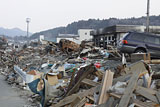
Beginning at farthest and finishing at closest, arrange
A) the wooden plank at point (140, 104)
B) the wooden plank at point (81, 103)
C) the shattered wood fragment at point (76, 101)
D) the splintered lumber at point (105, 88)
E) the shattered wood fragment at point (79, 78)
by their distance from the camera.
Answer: the shattered wood fragment at point (79, 78), the shattered wood fragment at point (76, 101), the wooden plank at point (81, 103), the splintered lumber at point (105, 88), the wooden plank at point (140, 104)

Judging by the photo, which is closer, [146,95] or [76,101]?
[146,95]

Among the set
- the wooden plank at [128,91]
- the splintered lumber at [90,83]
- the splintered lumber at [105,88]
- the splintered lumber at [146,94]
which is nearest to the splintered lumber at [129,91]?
the wooden plank at [128,91]

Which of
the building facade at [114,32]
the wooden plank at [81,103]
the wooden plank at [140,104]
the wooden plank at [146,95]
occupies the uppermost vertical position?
the building facade at [114,32]

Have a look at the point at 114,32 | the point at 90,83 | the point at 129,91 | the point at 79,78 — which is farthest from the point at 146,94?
the point at 114,32

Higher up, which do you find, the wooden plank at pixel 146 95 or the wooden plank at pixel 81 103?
the wooden plank at pixel 146 95

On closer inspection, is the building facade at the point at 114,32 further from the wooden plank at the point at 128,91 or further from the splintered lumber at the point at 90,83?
the wooden plank at the point at 128,91

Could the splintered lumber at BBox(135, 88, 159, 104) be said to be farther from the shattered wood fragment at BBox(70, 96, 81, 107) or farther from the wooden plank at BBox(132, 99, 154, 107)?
the shattered wood fragment at BBox(70, 96, 81, 107)

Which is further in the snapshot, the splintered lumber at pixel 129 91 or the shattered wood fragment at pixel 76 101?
the shattered wood fragment at pixel 76 101

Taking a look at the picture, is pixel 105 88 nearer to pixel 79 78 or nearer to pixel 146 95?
pixel 146 95

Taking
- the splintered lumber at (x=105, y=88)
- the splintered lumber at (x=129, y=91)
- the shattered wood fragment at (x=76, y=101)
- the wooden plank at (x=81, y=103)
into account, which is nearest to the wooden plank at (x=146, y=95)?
the splintered lumber at (x=129, y=91)

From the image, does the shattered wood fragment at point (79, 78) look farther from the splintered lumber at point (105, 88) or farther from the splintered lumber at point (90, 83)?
the splintered lumber at point (105, 88)

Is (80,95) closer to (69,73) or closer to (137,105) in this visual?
(137,105)

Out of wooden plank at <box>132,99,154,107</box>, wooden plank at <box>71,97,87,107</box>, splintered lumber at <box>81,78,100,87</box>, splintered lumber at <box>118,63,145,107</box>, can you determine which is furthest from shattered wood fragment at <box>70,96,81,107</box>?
wooden plank at <box>132,99,154,107</box>

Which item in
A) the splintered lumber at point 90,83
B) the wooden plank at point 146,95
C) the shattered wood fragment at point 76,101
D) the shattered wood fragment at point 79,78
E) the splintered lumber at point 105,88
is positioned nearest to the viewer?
the wooden plank at point 146,95
